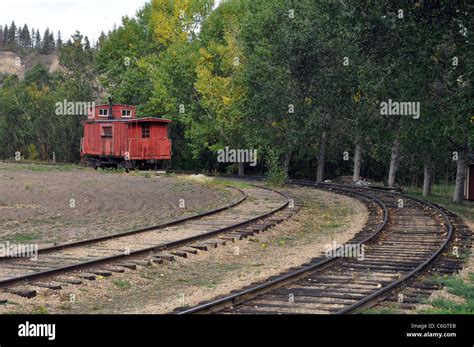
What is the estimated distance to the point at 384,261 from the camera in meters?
13.2

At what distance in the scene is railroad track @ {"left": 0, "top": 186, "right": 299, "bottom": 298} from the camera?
11.0m

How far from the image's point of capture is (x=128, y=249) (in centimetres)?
1370

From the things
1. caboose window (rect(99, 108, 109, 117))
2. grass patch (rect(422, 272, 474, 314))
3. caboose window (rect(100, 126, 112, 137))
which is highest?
caboose window (rect(99, 108, 109, 117))

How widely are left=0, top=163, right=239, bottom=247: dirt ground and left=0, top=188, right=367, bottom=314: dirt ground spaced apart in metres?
3.76

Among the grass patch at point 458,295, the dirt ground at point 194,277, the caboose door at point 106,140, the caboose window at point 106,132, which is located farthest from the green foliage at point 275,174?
the grass patch at point 458,295

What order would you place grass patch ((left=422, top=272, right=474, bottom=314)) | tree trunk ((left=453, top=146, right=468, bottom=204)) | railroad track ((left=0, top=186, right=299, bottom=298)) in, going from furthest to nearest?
tree trunk ((left=453, top=146, right=468, bottom=204)) → railroad track ((left=0, top=186, right=299, bottom=298)) → grass patch ((left=422, top=272, right=474, bottom=314))

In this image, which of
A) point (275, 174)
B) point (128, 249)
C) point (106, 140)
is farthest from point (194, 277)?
point (106, 140)

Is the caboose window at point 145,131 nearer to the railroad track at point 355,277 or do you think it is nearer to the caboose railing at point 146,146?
the caboose railing at point 146,146

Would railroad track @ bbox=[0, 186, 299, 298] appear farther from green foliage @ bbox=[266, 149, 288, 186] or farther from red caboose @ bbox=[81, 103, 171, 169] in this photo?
red caboose @ bbox=[81, 103, 171, 169]

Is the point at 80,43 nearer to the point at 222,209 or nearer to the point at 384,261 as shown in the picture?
the point at 222,209

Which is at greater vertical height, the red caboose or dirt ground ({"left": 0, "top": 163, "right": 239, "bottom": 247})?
the red caboose

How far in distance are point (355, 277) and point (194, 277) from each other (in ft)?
9.94

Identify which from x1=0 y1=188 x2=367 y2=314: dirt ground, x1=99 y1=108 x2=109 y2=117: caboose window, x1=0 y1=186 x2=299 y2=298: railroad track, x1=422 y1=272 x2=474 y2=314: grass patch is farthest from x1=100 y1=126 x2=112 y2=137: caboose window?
x1=422 y1=272 x2=474 y2=314: grass patch

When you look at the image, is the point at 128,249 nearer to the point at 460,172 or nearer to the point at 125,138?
the point at 460,172
